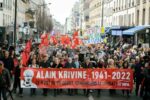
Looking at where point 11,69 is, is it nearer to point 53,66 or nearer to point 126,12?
point 53,66

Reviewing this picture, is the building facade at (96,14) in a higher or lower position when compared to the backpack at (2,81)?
higher

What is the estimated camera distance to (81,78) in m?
17.6

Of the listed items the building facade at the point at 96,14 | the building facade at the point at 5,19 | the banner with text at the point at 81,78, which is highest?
the building facade at the point at 96,14

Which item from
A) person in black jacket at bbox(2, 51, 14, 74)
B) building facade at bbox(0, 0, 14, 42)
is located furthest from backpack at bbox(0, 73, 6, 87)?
building facade at bbox(0, 0, 14, 42)

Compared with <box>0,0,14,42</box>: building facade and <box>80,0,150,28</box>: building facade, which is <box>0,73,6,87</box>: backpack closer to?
<box>80,0,150,28</box>: building facade

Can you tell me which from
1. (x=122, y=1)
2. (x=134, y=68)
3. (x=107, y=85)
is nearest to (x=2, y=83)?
(x=107, y=85)

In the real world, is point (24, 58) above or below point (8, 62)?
above

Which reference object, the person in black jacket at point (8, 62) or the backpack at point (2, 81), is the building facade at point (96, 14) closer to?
the person in black jacket at point (8, 62)

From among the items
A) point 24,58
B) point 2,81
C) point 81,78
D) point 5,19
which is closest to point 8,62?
point 24,58

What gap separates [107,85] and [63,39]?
1702 cm

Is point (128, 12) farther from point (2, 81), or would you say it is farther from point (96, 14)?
point (2, 81)

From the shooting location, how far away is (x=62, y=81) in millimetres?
17641

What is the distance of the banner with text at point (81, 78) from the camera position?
17.5 meters

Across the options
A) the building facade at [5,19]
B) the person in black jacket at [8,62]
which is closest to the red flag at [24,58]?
the person in black jacket at [8,62]
